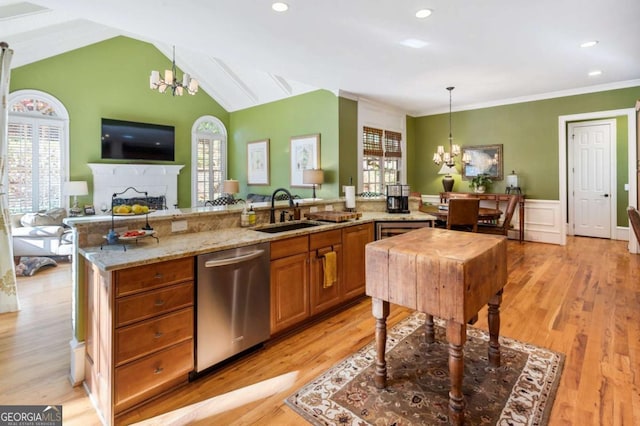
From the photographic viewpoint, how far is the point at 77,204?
6246 millimetres

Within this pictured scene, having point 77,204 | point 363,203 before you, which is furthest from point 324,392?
point 77,204

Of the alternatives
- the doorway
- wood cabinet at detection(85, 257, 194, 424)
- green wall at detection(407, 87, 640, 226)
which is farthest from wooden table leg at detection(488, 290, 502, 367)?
the doorway

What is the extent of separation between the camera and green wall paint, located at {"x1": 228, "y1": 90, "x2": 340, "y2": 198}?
18.9 feet

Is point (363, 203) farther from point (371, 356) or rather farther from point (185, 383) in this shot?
point (185, 383)

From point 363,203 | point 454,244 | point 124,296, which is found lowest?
point 124,296

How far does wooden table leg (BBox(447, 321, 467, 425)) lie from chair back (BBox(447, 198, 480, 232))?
2.67 meters

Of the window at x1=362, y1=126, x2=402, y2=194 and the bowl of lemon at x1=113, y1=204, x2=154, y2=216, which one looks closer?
the bowl of lemon at x1=113, y1=204, x2=154, y2=216

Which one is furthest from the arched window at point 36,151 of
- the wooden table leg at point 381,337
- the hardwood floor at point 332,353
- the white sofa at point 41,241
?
the wooden table leg at point 381,337

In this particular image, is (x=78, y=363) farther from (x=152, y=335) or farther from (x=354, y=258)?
(x=354, y=258)

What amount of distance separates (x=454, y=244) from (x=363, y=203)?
2548 mm

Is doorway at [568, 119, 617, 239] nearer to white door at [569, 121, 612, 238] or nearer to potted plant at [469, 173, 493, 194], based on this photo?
white door at [569, 121, 612, 238]

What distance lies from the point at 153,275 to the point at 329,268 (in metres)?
1.57

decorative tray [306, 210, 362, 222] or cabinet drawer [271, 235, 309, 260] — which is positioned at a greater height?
decorative tray [306, 210, 362, 222]

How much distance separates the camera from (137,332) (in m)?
1.85
